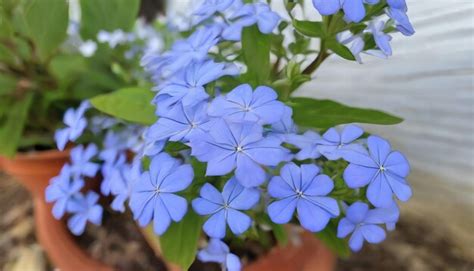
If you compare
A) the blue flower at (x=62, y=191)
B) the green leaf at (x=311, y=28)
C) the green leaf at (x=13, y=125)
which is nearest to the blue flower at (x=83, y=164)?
the blue flower at (x=62, y=191)

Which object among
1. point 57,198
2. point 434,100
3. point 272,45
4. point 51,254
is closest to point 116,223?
point 51,254

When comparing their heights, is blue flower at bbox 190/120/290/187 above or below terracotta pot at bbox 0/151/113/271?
above

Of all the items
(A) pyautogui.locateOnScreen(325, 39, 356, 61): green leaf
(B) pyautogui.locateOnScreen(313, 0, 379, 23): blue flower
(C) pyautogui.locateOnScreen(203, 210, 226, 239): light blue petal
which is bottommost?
(C) pyautogui.locateOnScreen(203, 210, 226, 239): light blue petal

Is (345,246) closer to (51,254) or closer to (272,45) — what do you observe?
(272,45)

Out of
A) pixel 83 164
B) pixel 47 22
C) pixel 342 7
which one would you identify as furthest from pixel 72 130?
pixel 342 7

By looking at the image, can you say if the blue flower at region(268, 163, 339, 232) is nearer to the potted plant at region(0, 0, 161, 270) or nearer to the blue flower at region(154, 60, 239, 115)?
the blue flower at region(154, 60, 239, 115)

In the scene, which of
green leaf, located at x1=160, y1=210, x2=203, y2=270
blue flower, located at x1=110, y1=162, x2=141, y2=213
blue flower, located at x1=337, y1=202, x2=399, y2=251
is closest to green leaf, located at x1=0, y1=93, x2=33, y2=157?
blue flower, located at x1=110, y1=162, x2=141, y2=213
